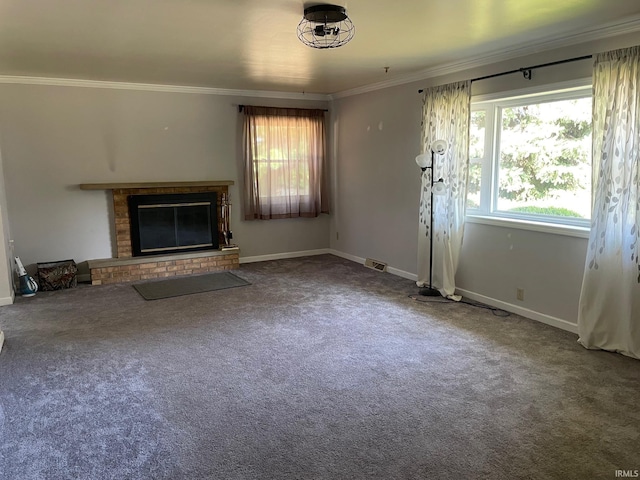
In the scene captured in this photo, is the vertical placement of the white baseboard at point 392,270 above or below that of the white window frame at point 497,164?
below

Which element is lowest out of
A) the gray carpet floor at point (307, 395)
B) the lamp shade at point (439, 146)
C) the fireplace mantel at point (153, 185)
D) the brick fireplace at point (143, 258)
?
the gray carpet floor at point (307, 395)

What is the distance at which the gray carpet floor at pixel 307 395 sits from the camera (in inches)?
89.2

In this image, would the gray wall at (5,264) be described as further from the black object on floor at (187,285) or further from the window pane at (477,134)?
the window pane at (477,134)

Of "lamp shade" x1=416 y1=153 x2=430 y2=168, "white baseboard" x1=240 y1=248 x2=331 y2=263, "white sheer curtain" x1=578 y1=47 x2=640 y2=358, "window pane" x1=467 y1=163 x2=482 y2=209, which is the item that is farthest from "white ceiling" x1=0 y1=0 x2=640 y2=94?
"white baseboard" x1=240 y1=248 x2=331 y2=263

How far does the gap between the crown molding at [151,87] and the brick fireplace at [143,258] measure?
1208mm

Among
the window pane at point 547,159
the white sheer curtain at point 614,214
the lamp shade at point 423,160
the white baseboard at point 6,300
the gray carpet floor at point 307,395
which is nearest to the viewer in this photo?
the gray carpet floor at point 307,395

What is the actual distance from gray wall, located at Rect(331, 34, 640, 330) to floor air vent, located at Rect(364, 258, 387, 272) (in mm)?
82

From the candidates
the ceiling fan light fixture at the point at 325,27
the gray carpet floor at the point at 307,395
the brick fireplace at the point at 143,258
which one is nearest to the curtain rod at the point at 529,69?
the ceiling fan light fixture at the point at 325,27

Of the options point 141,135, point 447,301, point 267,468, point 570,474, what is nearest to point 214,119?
point 141,135

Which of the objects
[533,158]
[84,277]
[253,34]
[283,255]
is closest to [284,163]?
[283,255]

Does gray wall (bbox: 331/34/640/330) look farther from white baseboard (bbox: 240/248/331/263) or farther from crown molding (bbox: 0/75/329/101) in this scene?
crown molding (bbox: 0/75/329/101)

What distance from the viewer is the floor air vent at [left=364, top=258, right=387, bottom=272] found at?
6.21 metres

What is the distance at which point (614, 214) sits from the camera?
11.6 feet

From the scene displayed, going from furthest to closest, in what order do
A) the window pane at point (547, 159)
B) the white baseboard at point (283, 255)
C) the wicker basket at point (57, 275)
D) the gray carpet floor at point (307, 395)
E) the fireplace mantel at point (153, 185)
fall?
the white baseboard at point (283, 255) < the fireplace mantel at point (153, 185) < the wicker basket at point (57, 275) < the window pane at point (547, 159) < the gray carpet floor at point (307, 395)
